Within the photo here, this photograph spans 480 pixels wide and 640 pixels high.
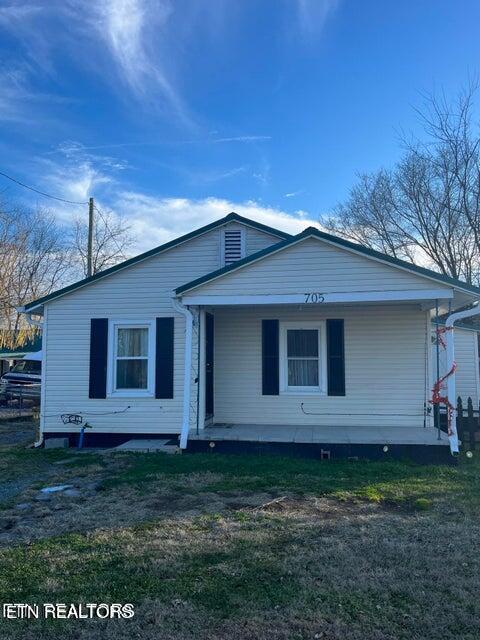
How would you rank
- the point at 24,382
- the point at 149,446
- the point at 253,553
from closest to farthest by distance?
1. the point at 253,553
2. the point at 149,446
3. the point at 24,382

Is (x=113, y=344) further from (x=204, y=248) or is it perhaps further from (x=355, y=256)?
(x=355, y=256)

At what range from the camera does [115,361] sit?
10.2 metres

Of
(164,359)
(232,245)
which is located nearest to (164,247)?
(232,245)

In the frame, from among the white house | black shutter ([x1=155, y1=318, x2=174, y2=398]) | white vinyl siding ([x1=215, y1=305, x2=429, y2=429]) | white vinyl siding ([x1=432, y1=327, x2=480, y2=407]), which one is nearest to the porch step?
the white house

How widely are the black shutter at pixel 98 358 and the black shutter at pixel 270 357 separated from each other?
331 centimetres

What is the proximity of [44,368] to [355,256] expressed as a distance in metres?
6.78

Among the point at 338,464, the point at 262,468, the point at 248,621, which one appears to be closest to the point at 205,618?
the point at 248,621

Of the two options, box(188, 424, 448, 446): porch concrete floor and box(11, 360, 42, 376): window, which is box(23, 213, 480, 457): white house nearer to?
box(188, 424, 448, 446): porch concrete floor

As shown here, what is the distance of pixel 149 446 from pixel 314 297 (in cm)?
418

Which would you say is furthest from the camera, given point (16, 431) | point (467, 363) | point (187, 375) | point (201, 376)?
point (467, 363)

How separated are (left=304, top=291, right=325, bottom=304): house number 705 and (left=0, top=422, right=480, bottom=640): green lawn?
2.84 meters

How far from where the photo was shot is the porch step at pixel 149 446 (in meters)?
8.98

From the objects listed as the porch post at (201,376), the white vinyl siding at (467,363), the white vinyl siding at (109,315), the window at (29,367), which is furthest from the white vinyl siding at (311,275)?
the window at (29,367)

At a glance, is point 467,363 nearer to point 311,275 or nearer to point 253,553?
point 311,275
